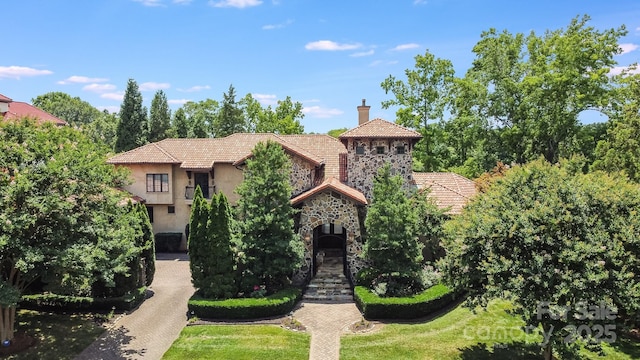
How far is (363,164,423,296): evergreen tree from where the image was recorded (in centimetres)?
2195

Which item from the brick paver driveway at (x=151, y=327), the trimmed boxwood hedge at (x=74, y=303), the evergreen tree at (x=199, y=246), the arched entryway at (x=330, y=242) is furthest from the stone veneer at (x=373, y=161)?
the trimmed boxwood hedge at (x=74, y=303)

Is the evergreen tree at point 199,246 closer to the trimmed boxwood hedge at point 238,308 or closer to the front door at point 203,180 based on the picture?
the trimmed boxwood hedge at point 238,308

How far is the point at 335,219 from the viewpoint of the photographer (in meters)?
25.2

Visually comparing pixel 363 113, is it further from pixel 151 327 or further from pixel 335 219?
pixel 151 327

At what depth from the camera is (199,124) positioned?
6225 centimetres

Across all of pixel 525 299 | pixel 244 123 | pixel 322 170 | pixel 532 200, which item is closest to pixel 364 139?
pixel 322 170

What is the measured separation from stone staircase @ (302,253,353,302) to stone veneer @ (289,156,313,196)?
5502mm

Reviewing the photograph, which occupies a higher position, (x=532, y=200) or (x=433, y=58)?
(x=433, y=58)

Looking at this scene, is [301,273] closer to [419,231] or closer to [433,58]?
[419,231]

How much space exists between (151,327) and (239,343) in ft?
16.3

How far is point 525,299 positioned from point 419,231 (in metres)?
11.1

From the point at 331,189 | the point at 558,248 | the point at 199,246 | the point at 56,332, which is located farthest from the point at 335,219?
the point at 56,332

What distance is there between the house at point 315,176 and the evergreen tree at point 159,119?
977 inches

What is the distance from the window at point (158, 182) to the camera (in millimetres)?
33219
